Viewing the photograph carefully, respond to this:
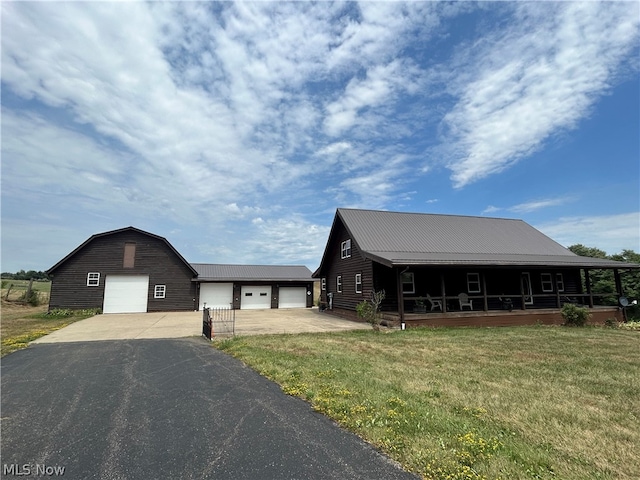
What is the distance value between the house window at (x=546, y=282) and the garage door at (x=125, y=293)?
2798cm

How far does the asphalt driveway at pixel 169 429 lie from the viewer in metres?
3.68

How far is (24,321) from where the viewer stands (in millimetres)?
19578

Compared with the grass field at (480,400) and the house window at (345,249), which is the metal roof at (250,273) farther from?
the grass field at (480,400)

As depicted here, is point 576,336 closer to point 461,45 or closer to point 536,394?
point 536,394

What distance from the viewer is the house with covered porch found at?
1680 cm

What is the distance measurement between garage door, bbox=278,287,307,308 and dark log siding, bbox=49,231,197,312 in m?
7.63

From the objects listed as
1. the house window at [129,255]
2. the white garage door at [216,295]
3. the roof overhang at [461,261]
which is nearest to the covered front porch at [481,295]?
the roof overhang at [461,261]

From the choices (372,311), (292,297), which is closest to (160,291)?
(292,297)

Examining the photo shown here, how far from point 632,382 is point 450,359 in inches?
138

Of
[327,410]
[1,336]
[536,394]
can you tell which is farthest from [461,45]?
[1,336]

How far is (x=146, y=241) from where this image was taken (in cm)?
2717

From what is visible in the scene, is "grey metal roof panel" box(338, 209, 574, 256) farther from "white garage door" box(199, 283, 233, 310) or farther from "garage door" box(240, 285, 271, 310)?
"white garage door" box(199, 283, 233, 310)

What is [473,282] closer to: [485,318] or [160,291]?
[485,318]

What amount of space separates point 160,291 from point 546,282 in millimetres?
27498
